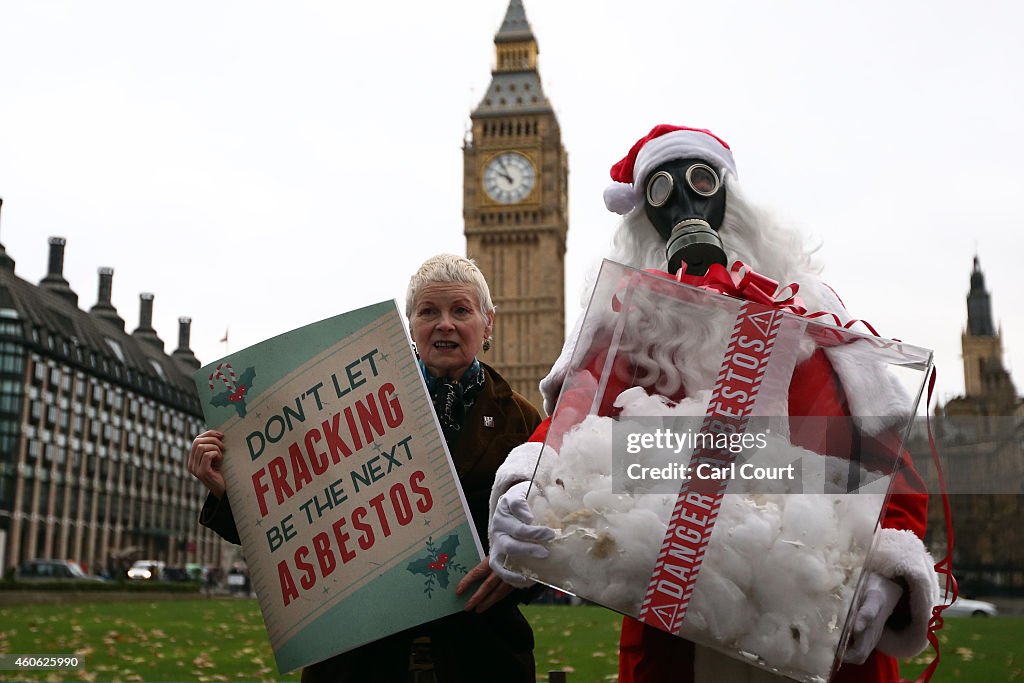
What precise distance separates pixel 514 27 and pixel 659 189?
55.7 m

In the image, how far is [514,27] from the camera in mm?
55188

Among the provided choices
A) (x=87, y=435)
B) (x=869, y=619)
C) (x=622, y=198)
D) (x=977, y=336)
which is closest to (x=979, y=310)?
(x=977, y=336)

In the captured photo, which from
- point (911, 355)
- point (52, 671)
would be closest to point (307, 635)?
point (911, 355)

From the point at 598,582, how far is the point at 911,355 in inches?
24.9

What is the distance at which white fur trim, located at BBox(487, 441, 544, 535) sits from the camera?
1783mm

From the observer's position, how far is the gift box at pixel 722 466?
145cm

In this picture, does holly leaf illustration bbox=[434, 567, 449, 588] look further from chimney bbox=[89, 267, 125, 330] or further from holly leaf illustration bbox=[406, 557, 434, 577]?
chimney bbox=[89, 267, 125, 330]

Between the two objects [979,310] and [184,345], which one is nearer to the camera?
[979,310]

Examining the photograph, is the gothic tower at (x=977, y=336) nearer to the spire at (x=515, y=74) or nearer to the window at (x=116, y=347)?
the spire at (x=515, y=74)

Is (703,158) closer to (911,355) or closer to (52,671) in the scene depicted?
(911,355)

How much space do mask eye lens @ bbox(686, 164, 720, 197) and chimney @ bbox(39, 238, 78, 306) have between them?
176 ft

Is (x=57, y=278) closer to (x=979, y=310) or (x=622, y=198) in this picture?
(x=622, y=198)

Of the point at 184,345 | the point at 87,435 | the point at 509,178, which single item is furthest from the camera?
the point at 184,345

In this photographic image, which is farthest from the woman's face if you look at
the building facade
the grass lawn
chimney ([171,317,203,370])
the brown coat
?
chimney ([171,317,203,370])
